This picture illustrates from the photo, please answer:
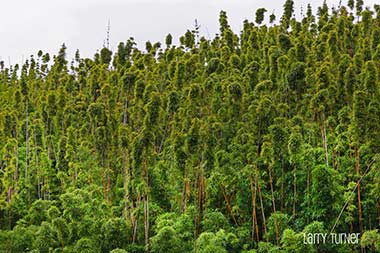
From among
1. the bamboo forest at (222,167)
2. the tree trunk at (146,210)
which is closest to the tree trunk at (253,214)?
the bamboo forest at (222,167)

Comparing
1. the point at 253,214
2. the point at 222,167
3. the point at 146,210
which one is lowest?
the point at 253,214

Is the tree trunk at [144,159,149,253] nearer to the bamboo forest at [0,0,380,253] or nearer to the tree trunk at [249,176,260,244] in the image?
the bamboo forest at [0,0,380,253]

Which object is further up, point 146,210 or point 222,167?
point 222,167

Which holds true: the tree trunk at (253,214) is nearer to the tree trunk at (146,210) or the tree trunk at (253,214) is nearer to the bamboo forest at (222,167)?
the bamboo forest at (222,167)

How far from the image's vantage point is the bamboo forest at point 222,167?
804 centimetres

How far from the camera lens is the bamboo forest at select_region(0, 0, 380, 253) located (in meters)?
8.04

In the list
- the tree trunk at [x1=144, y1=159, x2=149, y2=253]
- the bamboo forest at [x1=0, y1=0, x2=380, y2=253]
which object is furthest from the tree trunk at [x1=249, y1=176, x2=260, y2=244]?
the tree trunk at [x1=144, y1=159, x2=149, y2=253]

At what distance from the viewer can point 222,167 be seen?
29.5 ft

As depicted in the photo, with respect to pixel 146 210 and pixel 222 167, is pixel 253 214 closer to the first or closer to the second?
pixel 222 167

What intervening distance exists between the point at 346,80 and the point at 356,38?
12.5ft

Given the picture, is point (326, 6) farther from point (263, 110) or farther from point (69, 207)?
point (69, 207)

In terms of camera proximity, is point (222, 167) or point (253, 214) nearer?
point (253, 214)

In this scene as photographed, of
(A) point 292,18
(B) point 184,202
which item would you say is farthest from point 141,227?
(A) point 292,18

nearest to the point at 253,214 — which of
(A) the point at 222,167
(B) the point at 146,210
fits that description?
(A) the point at 222,167
